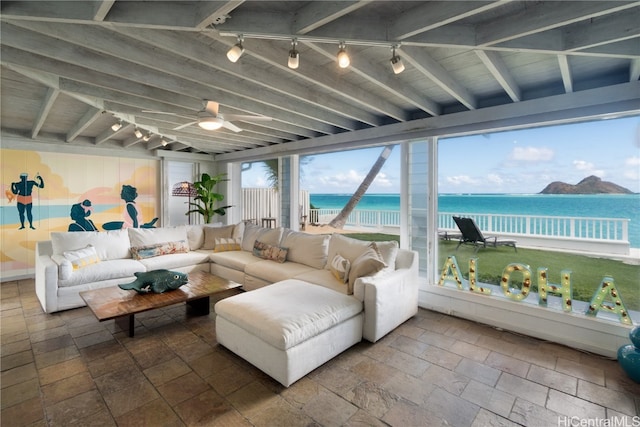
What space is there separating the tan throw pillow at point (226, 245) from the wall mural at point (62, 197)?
2.65 m

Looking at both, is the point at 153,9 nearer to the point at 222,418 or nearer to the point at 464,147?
the point at 222,418

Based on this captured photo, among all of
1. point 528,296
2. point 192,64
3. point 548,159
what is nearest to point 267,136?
point 192,64

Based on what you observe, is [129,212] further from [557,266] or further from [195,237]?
[557,266]

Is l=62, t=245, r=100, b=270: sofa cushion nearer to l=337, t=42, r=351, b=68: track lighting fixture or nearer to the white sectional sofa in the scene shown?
the white sectional sofa

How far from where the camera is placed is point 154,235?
4879mm

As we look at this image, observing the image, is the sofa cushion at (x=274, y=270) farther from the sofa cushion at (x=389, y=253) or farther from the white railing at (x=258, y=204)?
the white railing at (x=258, y=204)

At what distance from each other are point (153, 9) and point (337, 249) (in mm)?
2930

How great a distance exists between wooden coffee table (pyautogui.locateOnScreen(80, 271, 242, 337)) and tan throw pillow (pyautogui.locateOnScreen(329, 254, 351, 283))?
131 cm

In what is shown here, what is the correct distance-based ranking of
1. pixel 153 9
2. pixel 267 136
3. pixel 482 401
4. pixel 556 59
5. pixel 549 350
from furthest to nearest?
pixel 267 136
pixel 549 350
pixel 556 59
pixel 482 401
pixel 153 9

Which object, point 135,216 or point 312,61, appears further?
point 135,216

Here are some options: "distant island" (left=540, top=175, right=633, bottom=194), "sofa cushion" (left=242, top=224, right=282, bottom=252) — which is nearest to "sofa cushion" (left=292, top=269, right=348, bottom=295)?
"sofa cushion" (left=242, top=224, right=282, bottom=252)

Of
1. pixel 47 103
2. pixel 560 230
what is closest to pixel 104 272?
pixel 47 103

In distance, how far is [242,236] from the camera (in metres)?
5.40

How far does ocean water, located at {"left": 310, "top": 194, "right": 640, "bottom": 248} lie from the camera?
5.14m
